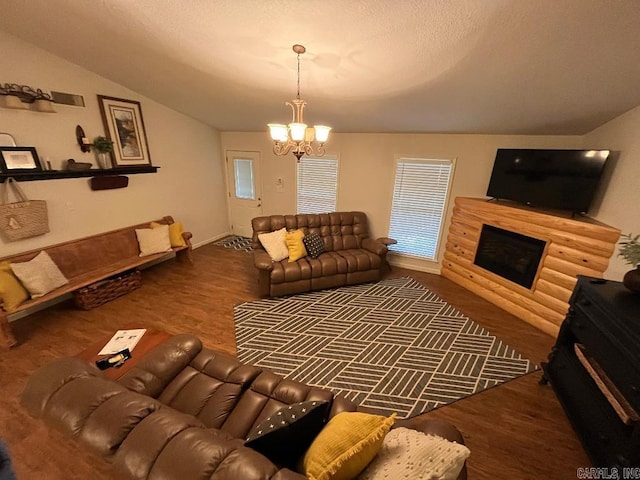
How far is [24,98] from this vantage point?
281 centimetres

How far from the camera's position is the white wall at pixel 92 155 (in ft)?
9.54

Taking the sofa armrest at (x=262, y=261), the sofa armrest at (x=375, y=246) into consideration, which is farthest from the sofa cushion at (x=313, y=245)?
the sofa armrest at (x=375, y=246)

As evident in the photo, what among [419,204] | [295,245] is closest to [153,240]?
[295,245]

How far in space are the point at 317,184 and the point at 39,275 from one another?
13.0ft

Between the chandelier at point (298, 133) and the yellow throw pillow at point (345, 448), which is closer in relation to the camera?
the yellow throw pillow at point (345, 448)

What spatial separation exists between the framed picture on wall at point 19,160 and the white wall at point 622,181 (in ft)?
A: 20.0

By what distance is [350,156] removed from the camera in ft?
15.3

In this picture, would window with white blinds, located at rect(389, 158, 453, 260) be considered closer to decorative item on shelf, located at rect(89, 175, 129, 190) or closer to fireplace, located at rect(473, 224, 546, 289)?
fireplace, located at rect(473, 224, 546, 289)

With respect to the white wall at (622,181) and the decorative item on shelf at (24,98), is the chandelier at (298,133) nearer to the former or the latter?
the decorative item on shelf at (24,98)

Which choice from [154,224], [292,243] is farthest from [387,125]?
[154,224]

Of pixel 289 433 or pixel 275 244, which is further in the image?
pixel 275 244

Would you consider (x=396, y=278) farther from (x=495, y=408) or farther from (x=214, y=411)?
(x=214, y=411)

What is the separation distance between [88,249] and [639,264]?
18.0 ft

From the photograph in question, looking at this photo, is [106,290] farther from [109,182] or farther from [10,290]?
[109,182]
